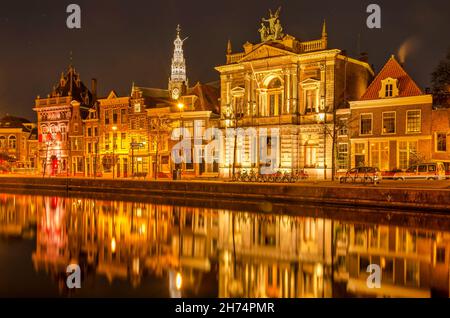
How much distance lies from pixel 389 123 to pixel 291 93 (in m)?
10.6

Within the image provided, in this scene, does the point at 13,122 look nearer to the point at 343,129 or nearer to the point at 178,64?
the point at 178,64

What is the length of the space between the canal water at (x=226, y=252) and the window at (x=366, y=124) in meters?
16.4

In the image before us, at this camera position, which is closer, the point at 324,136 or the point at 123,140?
the point at 324,136

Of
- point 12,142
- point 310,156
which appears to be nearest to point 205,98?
point 310,156

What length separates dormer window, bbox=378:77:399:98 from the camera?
4688 cm

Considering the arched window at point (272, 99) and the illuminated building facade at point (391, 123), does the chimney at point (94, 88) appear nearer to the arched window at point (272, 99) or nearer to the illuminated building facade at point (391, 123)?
the arched window at point (272, 99)

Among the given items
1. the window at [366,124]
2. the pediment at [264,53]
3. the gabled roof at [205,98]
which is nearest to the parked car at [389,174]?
the window at [366,124]

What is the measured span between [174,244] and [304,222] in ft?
29.0

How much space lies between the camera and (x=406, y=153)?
45844 mm

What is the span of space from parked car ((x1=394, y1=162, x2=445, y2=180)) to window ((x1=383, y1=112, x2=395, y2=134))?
6.76 meters

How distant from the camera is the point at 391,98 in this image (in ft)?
153

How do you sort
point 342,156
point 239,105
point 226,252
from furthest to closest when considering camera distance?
point 239,105 → point 342,156 → point 226,252

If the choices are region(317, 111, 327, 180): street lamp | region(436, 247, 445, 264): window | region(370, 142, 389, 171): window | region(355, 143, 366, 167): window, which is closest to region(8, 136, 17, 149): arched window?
region(317, 111, 327, 180): street lamp

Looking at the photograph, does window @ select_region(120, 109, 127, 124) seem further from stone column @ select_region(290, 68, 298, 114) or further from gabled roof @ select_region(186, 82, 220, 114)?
stone column @ select_region(290, 68, 298, 114)
